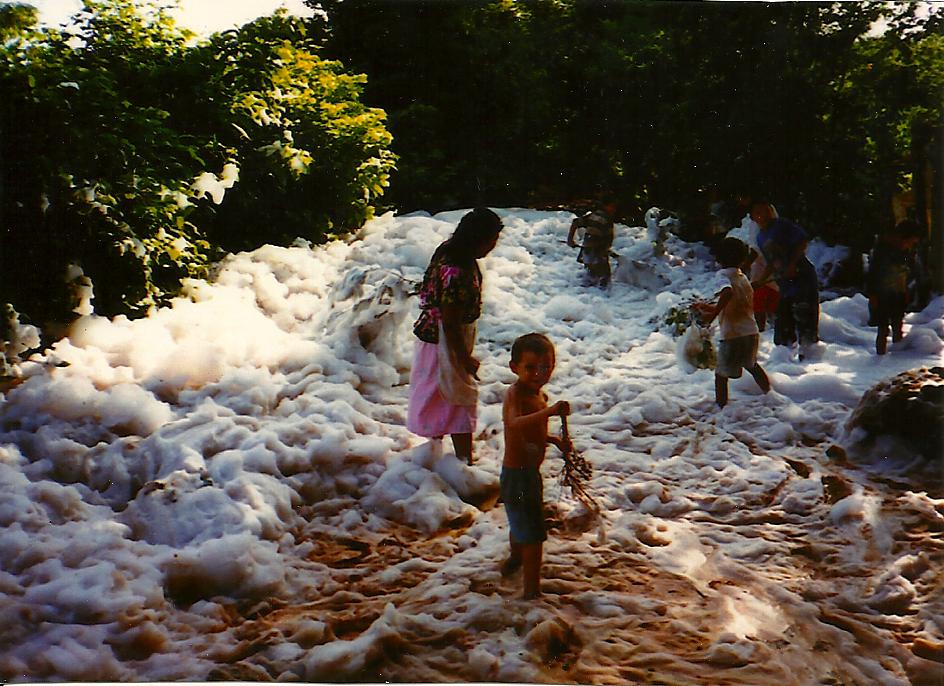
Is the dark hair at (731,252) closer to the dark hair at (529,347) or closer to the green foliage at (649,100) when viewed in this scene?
the green foliage at (649,100)

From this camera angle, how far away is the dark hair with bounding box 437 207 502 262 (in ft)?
10.3

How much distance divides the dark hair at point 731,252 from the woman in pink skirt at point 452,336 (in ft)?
3.75

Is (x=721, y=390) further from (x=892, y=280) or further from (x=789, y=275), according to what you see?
(x=892, y=280)

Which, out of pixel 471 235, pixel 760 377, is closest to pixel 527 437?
pixel 471 235

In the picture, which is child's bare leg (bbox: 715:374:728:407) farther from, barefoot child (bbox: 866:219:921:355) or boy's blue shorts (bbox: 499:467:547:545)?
boy's blue shorts (bbox: 499:467:547:545)

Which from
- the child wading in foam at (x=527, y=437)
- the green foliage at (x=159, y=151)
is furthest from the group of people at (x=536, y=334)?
the green foliage at (x=159, y=151)

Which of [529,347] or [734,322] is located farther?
[734,322]

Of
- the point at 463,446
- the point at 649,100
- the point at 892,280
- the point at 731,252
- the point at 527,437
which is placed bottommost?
the point at 463,446

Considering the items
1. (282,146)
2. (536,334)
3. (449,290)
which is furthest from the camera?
(282,146)

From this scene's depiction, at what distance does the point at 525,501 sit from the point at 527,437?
22 centimetres

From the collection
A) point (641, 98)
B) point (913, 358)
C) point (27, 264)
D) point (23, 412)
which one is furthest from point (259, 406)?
point (913, 358)

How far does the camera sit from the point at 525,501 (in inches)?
100.0

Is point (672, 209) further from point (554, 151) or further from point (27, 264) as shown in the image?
point (27, 264)

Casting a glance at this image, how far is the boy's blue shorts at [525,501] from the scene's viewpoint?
252cm
